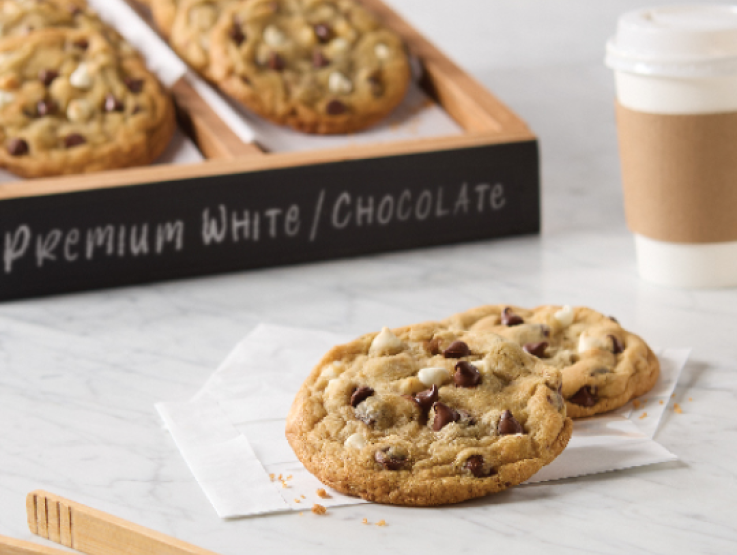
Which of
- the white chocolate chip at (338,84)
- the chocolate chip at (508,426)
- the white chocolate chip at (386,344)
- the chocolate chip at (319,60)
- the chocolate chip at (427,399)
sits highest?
the chocolate chip at (319,60)

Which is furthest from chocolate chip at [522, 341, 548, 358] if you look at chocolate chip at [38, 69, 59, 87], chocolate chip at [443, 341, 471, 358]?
chocolate chip at [38, 69, 59, 87]

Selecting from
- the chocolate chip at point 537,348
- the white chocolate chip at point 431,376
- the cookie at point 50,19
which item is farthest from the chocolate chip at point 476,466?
the cookie at point 50,19

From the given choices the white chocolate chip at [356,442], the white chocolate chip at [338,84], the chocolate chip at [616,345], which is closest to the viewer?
the white chocolate chip at [356,442]

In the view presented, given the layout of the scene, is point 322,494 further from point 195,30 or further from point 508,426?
point 195,30

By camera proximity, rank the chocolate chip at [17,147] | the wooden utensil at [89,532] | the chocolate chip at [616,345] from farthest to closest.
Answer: the chocolate chip at [17,147], the chocolate chip at [616,345], the wooden utensil at [89,532]

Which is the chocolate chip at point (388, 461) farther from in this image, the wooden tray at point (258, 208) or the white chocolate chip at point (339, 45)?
the white chocolate chip at point (339, 45)

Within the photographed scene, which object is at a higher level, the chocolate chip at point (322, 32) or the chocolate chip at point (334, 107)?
the chocolate chip at point (322, 32)

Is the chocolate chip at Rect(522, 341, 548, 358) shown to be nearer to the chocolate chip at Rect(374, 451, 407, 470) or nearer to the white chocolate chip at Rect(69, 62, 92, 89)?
the chocolate chip at Rect(374, 451, 407, 470)

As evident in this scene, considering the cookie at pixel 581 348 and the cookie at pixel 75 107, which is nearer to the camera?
the cookie at pixel 581 348
